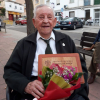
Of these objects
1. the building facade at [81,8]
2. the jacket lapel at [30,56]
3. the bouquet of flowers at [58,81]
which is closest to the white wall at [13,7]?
the building facade at [81,8]

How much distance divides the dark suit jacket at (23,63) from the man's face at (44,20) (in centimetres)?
14

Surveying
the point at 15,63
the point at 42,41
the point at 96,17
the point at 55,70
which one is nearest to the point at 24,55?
the point at 15,63

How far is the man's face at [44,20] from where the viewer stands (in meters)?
1.80

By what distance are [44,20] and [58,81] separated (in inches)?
37.5

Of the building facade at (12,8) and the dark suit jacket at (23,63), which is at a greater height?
the building facade at (12,8)

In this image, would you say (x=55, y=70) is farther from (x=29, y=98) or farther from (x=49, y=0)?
(x=49, y=0)

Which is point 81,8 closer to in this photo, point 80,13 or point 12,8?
point 80,13

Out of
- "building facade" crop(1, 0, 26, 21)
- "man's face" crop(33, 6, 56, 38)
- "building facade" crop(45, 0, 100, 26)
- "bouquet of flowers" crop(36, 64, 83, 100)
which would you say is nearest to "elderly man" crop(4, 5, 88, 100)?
"man's face" crop(33, 6, 56, 38)

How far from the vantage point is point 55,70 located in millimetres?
1272

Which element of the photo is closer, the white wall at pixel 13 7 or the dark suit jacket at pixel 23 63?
the dark suit jacket at pixel 23 63

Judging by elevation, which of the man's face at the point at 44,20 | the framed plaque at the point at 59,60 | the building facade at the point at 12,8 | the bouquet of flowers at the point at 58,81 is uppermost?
the building facade at the point at 12,8

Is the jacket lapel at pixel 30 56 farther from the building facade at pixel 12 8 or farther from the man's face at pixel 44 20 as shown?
the building facade at pixel 12 8

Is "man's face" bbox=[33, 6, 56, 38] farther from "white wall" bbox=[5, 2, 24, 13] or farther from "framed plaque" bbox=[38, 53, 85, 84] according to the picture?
"white wall" bbox=[5, 2, 24, 13]

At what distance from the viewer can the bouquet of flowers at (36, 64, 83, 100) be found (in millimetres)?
1121
